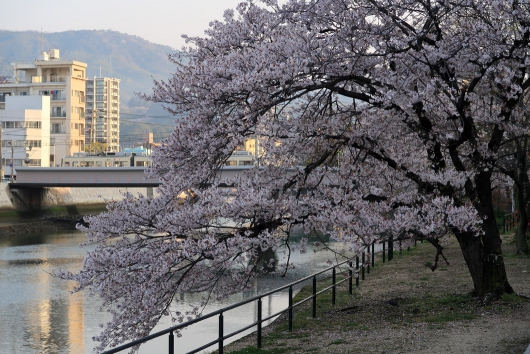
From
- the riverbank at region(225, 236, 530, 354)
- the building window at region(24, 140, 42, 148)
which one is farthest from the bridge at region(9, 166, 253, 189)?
the building window at region(24, 140, 42, 148)

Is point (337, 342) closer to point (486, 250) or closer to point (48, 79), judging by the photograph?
point (486, 250)

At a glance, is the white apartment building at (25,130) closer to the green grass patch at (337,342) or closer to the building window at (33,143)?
the building window at (33,143)

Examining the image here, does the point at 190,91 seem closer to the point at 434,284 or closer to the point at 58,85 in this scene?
the point at 434,284

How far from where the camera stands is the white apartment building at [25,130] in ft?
287

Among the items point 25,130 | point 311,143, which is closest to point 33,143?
point 25,130

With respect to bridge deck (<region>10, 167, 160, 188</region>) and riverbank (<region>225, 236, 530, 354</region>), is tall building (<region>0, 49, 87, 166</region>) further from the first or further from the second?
riverbank (<region>225, 236, 530, 354</region>)

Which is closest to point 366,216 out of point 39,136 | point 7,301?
point 7,301

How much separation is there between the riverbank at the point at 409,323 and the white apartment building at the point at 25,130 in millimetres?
75691

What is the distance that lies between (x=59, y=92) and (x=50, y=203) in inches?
1881

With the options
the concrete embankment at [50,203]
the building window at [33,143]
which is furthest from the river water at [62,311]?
the building window at [33,143]

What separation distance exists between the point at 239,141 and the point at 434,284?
8642mm

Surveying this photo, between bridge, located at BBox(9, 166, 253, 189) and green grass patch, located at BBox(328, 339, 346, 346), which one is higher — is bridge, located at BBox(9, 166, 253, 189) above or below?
above

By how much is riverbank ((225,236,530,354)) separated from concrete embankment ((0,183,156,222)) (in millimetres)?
36973

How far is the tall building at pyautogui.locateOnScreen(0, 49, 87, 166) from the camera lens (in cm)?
10306
